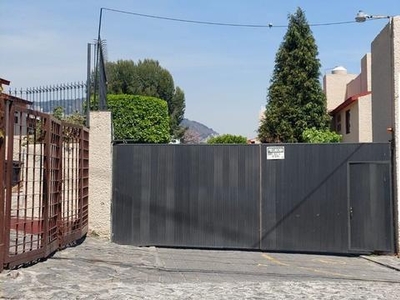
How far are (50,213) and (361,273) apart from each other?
5.29m

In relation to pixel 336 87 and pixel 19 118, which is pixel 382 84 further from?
pixel 336 87

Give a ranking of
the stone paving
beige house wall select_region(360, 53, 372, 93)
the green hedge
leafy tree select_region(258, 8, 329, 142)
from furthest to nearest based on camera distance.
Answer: leafy tree select_region(258, 8, 329, 142)
beige house wall select_region(360, 53, 372, 93)
the green hedge
the stone paving

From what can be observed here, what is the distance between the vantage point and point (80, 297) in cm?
622

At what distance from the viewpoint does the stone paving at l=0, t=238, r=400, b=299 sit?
661 centimetres

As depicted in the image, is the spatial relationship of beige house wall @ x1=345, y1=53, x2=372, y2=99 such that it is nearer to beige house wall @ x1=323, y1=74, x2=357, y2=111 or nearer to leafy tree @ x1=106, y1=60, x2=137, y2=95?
beige house wall @ x1=323, y1=74, x2=357, y2=111

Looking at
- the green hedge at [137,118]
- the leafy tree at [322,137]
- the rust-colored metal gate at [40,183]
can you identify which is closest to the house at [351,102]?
the leafy tree at [322,137]

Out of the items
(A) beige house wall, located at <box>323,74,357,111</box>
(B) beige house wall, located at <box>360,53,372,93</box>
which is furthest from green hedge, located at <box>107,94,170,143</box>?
(A) beige house wall, located at <box>323,74,357,111</box>

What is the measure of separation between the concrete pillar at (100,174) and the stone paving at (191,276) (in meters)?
0.42

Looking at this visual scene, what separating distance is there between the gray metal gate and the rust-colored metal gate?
3.67 feet

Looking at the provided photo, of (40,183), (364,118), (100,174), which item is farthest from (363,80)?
(40,183)

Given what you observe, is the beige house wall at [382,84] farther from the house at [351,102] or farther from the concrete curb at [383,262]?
the house at [351,102]

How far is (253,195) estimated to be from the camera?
11195 mm

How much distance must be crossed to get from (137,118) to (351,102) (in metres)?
10.0

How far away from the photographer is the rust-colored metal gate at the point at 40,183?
22.7ft
